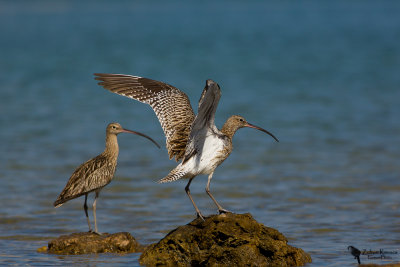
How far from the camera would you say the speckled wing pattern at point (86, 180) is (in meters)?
8.61

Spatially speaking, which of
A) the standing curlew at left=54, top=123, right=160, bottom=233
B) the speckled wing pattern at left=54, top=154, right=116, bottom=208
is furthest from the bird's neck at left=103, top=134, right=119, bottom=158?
the speckled wing pattern at left=54, top=154, right=116, bottom=208

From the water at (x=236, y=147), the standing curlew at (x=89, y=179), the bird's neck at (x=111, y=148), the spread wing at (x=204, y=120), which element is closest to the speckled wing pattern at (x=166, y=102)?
the spread wing at (x=204, y=120)

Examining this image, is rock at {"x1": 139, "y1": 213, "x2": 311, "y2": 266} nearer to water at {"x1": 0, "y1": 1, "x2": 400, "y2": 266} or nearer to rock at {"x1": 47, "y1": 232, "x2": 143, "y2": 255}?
water at {"x1": 0, "y1": 1, "x2": 400, "y2": 266}

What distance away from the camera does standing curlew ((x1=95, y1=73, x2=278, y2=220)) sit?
24.7ft

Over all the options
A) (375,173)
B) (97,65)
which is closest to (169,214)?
(375,173)

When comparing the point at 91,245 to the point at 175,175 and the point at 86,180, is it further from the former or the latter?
the point at 175,175

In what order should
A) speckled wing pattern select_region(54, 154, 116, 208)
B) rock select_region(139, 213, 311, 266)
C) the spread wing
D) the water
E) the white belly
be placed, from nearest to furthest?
1. the spread wing
2. rock select_region(139, 213, 311, 266)
3. the white belly
4. speckled wing pattern select_region(54, 154, 116, 208)
5. the water

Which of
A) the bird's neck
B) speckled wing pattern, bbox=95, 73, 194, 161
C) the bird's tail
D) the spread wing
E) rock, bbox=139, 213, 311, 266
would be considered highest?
speckled wing pattern, bbox=95, 73, 194, 161

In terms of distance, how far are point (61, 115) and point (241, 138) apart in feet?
19.0

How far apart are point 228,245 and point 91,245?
171 cm

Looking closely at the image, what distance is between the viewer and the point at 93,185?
8.68 metres

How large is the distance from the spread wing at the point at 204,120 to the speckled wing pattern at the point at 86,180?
121 cm

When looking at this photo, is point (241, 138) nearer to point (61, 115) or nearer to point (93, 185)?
point (61, 115)

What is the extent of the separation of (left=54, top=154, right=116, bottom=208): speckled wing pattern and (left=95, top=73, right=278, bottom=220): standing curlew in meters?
0.82
